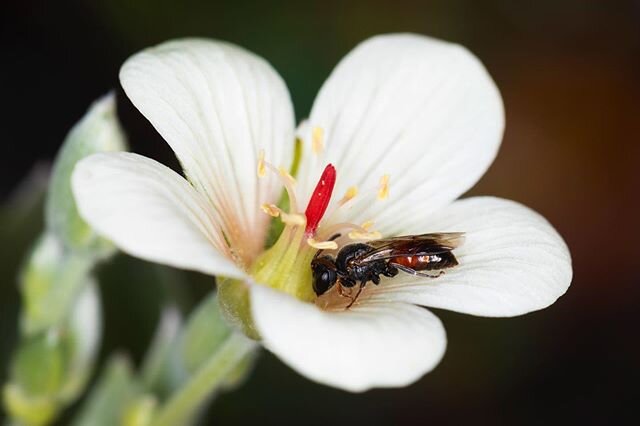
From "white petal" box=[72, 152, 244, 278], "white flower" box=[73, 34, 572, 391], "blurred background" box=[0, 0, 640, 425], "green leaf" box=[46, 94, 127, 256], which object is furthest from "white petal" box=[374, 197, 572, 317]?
"blurred background" box=[0, 0, 640, 425]

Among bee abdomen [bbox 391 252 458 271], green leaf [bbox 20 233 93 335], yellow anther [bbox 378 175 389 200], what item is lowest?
green leaf [bbox 20 233 93 335]

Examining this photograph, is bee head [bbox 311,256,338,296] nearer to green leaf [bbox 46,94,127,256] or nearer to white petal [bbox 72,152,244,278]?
white petal [bbox 72,152,244,278]

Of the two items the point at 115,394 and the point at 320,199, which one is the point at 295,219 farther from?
the point at 115,394

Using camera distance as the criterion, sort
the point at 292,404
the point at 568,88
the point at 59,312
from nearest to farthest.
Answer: the point at 59,312 → the point at 292,404 → the point at 568,88

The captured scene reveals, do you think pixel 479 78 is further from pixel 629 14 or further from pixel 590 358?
pixel 629 14

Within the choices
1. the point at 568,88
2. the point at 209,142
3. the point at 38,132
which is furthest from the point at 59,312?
the point at 568,88

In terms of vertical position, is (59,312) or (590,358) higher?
(59,312)
